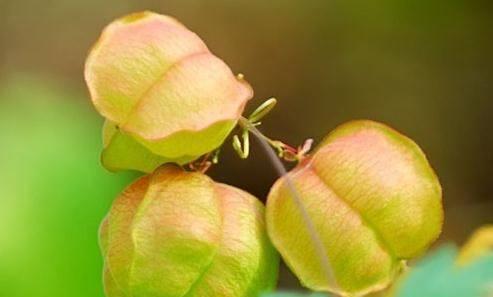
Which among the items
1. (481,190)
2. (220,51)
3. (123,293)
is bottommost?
(481,190)

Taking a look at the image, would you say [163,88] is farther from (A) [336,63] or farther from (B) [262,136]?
(A) [336,63]

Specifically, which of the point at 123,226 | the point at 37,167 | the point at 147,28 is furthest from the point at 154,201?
the point at 37,167

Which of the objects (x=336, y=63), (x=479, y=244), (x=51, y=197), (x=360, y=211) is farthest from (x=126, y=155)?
(x=336, y=63)

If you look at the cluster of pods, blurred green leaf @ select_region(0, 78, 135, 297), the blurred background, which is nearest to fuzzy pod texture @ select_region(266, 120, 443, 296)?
the cluster of pods

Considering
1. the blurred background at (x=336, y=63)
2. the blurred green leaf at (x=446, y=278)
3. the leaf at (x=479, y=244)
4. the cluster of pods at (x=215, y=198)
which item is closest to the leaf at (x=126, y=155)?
the cluster of pods at (x=215, y=198)

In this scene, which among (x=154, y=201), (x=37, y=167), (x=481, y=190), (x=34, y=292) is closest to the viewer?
(x=154, y=201)

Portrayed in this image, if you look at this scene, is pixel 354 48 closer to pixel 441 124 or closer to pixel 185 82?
pixel 441 124

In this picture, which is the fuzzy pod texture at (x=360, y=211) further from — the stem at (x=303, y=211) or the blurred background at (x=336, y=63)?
the blurred background at (x=336, y=63)
